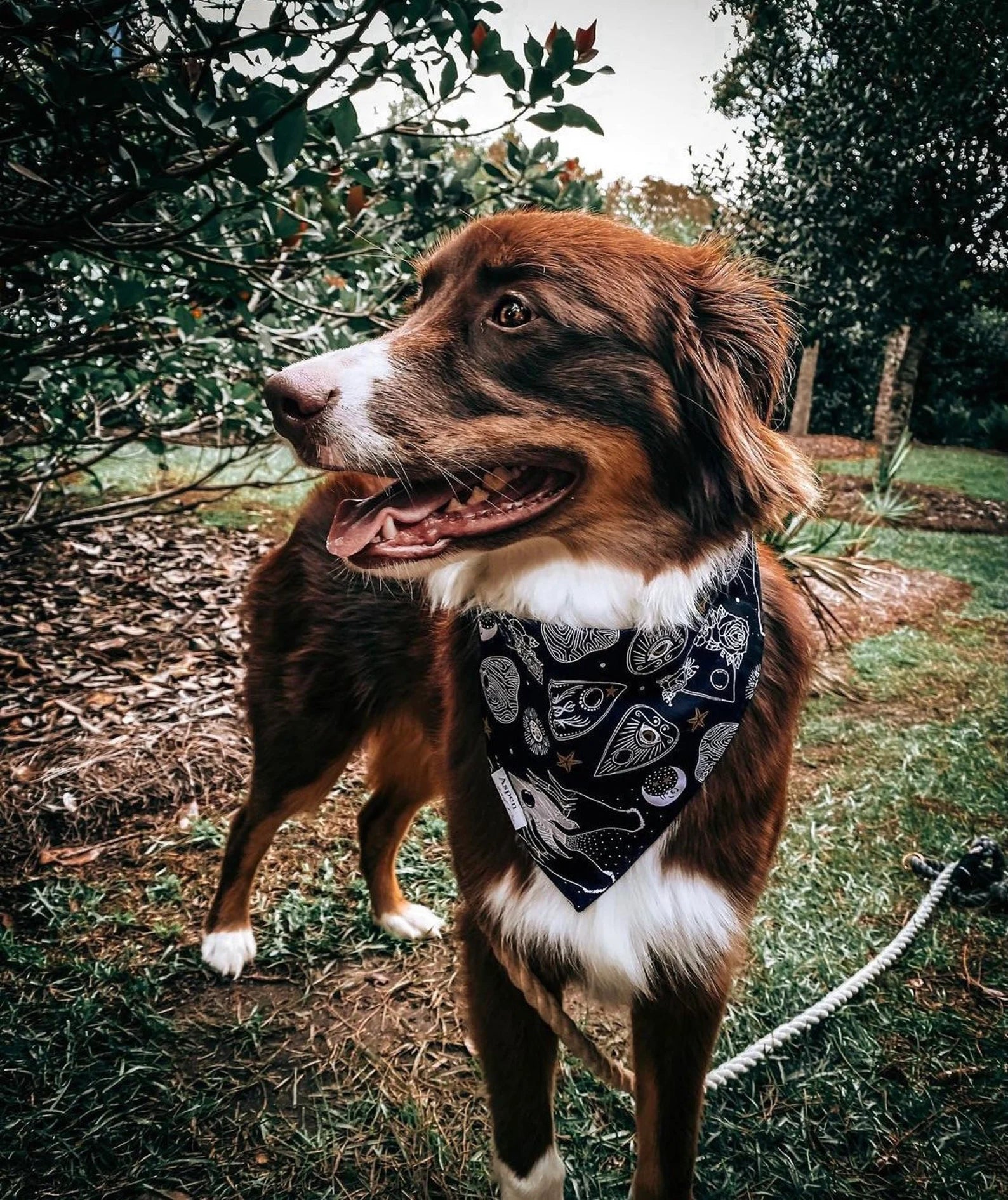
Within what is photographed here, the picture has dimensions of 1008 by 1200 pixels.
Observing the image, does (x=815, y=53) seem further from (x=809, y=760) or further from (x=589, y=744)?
(x=589, y=744)

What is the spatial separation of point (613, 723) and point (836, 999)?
1.53 m

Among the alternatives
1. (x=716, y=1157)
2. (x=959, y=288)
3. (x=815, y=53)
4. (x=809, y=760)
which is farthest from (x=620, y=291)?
(x=959, y=288)

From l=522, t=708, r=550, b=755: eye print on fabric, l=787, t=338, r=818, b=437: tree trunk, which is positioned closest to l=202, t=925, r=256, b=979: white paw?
l=522, t=708, r=550, b=755: eye print on fabric

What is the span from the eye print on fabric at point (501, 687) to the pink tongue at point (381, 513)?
16.8 inches

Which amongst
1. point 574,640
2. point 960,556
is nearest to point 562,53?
point 574,640

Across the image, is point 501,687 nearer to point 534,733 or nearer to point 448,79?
point 534,733

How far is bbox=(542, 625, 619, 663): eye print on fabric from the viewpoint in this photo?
176 centimetres

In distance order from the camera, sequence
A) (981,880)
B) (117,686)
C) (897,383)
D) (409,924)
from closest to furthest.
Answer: (409,924), (981,880), (117,686), (897,383)

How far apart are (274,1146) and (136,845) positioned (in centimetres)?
148

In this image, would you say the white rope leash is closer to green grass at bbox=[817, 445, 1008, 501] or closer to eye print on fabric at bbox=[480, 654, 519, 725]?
eye print on fabric at bbox=[480, 654, 519, 725]

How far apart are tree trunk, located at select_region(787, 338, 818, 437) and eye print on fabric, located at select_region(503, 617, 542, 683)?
1069 cm

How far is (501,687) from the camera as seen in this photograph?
187 cm

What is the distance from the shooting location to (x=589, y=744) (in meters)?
1.80

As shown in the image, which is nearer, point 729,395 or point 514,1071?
point 729,395
